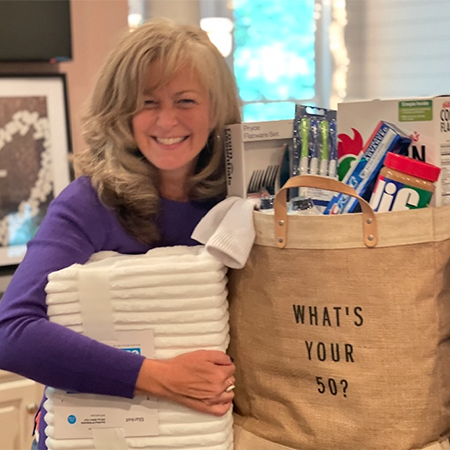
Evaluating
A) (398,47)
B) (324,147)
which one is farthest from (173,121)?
(398,47)

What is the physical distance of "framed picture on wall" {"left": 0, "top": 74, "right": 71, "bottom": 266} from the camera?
1911 mm

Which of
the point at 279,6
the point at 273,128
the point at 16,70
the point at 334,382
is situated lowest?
the point at 334,382

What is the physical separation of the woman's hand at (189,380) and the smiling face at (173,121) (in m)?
0.35

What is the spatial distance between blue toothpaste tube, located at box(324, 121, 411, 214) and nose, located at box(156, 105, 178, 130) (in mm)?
310

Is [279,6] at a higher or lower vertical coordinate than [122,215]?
higher

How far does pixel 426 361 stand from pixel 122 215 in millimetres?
520

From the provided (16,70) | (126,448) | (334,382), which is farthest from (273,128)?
(16,70)

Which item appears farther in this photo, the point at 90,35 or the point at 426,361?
the point at 90,35

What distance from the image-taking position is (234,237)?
0.88 m

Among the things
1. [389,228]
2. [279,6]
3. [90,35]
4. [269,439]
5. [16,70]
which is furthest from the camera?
[279,6]

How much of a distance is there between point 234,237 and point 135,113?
0.32 meters

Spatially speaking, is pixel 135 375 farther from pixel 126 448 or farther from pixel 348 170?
pixel 348 170

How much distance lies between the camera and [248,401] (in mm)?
963

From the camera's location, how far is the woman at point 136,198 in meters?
0.86
